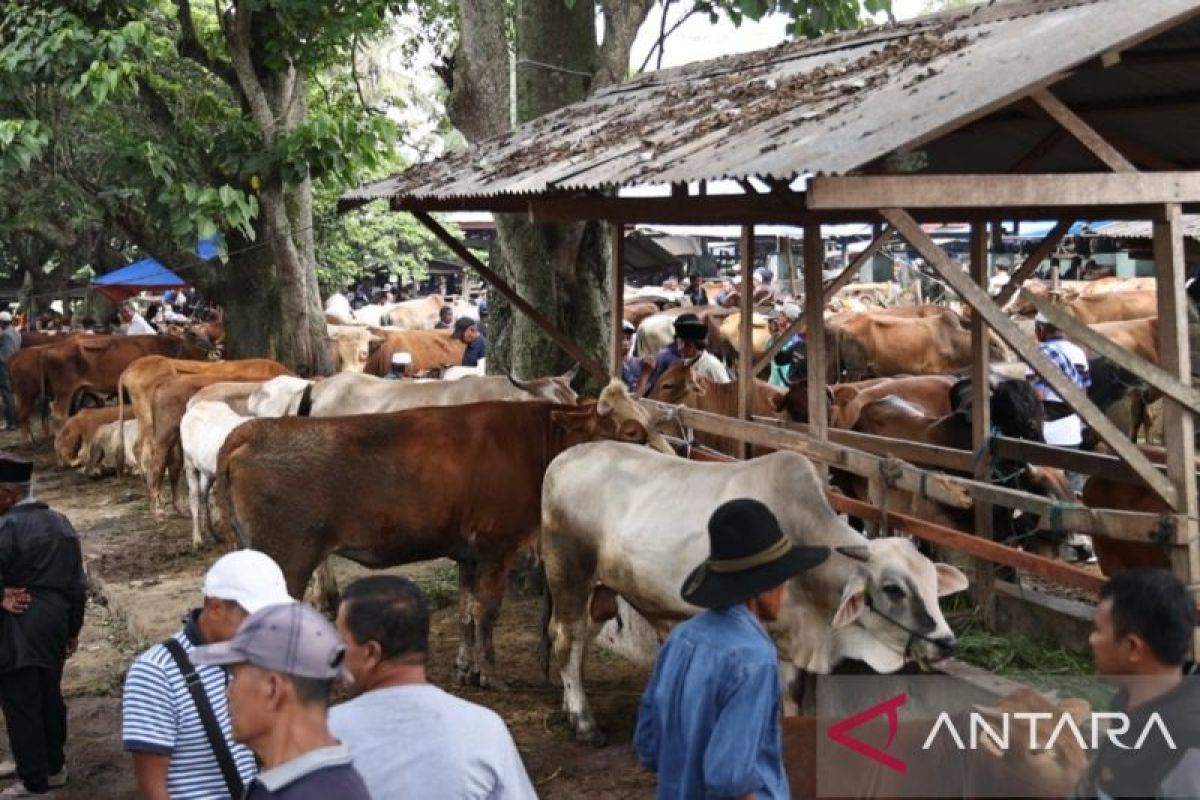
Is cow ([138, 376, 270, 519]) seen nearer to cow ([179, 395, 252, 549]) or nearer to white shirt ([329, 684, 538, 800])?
cow ([179, 395, 252, 549])

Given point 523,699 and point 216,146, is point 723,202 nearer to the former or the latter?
point 523,699

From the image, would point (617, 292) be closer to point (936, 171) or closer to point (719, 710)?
point (936, 171)

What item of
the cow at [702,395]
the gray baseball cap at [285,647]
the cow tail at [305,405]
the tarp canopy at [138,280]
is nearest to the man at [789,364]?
the cow at [702,395]

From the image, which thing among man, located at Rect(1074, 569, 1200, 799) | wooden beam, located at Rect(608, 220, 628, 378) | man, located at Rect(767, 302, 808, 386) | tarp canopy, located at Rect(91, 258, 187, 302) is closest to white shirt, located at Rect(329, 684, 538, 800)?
man, located at Rect(1074, 569, 1200, 799)

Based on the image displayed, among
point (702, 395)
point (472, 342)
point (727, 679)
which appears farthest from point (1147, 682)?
point (472, 342)

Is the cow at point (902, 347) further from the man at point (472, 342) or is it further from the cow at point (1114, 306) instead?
the man at point (472, 342)

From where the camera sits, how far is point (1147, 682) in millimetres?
3396

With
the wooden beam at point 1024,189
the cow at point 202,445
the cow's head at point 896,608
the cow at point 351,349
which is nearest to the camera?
the wooden beam at point 1024,189

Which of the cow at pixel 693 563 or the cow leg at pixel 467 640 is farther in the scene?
the cow leg at pixel 467 640

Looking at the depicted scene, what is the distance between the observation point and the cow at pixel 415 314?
35062 mm

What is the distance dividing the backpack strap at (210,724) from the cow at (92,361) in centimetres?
1850

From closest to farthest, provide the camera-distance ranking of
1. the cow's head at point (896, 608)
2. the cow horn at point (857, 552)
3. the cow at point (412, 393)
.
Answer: the cow's head at point (896, 608) → the cow horn at point (857, 552) → the cow at point (412, 393)

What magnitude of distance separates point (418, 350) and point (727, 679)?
1992 cm

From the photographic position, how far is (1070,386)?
19.5ft
